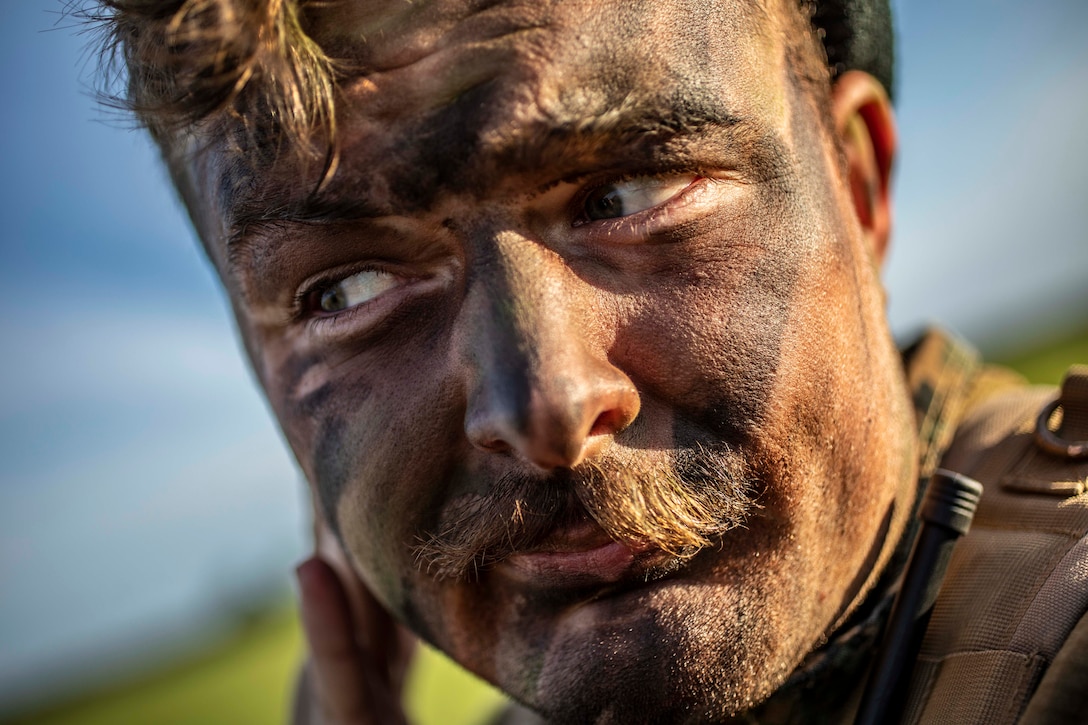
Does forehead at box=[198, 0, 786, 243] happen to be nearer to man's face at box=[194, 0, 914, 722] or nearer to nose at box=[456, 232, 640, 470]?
man's face at box=[194, 0, 914, 722]

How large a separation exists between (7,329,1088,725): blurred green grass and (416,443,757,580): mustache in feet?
15.9

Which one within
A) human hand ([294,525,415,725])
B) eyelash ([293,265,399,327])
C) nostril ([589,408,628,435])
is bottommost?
human hand ([294,525,415,725])

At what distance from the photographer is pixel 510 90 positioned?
4.56 feet

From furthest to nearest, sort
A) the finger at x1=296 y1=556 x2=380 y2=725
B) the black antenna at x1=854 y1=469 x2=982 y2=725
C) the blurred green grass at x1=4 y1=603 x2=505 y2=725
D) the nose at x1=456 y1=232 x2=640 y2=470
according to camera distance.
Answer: the blurred green grass at x1=4 y1=603 x2=505 y2=725 → the finger at x1=296 y1=556 x2=380 y2=725 → the black antenna at x1=854 y1=469 x2=982 y2=725 → the nose at x1=456 y1=232 x2=640 y2=470

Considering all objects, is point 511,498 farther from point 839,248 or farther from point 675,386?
point 839,248

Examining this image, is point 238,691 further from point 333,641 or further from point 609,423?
point 609,423

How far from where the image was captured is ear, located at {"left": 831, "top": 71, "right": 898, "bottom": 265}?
6.29 ft

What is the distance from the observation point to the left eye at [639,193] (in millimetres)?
1494

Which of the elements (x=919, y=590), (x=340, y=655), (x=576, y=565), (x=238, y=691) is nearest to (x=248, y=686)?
(x=238, y=691)

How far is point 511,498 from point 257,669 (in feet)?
27.1

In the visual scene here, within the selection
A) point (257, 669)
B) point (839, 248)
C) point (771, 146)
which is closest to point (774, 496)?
point (839, 248)

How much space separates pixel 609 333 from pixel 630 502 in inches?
11.2

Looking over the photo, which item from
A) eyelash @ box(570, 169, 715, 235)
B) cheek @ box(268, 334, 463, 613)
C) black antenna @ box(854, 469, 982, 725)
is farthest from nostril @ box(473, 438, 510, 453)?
black antenna @ box(854, 469, 982, 725)

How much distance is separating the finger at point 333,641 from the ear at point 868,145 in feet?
5.77
